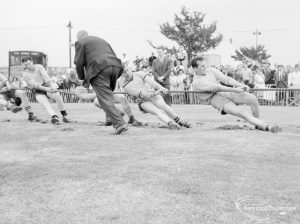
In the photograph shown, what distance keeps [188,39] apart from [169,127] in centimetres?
3208

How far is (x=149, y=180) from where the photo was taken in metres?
5.19

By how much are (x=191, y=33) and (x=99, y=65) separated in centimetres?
3233

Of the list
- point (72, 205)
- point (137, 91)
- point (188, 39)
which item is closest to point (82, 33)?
point (137, 91)

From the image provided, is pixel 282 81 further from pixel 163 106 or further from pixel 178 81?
pixel 163 106

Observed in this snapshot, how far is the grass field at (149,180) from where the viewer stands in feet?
14.3

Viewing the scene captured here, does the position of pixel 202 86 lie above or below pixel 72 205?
above

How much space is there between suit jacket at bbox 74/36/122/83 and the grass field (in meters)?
1.64

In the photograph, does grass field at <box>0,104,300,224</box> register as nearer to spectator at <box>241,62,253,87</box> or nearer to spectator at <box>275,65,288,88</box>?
spectator at <box>241,62,253,87</box>

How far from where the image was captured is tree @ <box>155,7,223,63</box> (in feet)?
135

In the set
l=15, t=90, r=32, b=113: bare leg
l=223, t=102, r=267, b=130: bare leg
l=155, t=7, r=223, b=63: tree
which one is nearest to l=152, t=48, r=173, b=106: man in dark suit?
l=15, t=90, r=32, b=113: bare leg

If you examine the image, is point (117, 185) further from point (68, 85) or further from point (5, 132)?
point (68, 85)

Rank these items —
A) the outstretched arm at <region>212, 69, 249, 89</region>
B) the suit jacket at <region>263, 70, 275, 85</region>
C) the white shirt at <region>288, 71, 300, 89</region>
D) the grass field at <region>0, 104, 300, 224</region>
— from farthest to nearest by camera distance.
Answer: the suit jacket at <region>263, 70, 275, 85</region>
the white shirt at <region>288, 71, 300, 89</region>
the outstretched arm at <region>212, 69, 249, 89</region>
the grass field at <region>0, 104, 300, 224</region>

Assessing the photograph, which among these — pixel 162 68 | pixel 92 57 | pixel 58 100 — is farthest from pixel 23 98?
pixel 162 68

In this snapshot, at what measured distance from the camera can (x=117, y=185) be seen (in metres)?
5.04
